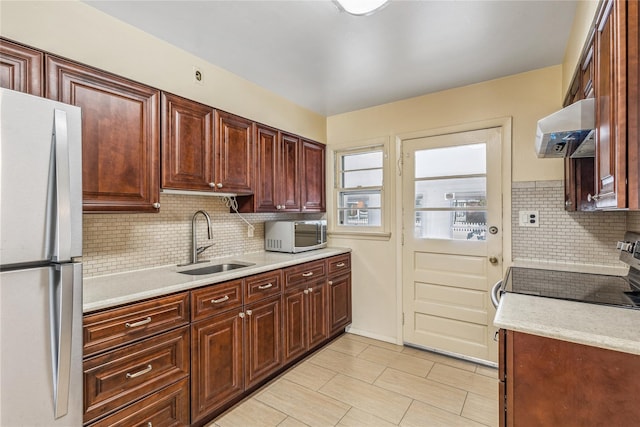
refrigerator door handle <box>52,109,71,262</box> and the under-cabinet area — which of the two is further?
the under-cabinet area

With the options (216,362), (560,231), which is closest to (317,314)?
(216,362)

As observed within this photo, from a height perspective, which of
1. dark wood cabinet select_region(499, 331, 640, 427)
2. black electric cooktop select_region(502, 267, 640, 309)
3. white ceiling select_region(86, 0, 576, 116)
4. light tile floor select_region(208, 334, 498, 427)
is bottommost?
light tile floor select_region(208, 334, 498, 427)

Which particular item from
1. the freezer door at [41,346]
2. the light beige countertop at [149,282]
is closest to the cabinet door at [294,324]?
the light beige countertop at [149,282]

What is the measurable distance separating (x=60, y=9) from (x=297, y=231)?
214 cm

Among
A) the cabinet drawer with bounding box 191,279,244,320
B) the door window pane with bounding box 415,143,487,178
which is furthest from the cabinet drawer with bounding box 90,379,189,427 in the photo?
the door window pane with bounding box 415,143,487,178

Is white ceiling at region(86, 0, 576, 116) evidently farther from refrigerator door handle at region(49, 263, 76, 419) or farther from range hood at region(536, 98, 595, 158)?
refrigerator door handle at region(49, 263, 76, 419)

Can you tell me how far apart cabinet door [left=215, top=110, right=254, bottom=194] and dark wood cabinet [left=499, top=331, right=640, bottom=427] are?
1943 millimetres

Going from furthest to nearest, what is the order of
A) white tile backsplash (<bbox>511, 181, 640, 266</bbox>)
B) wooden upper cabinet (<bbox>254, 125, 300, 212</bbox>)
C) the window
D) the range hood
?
the window
wooden upper cabinet (<bbox>254, 125, 300, 212</bbox>)
white tile backsplash (<bbox>511, 181, 640, 266</bbox>)
the range hood

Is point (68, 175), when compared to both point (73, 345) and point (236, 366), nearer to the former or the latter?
point (73, 345)

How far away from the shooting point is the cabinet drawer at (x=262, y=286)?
215cm

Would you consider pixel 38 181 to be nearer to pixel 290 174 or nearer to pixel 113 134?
pixel 113 134

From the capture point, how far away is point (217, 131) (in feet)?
7.33

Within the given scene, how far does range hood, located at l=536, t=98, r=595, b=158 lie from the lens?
124 centimetres

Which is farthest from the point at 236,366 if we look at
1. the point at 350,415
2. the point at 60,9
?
the point at 60,9
